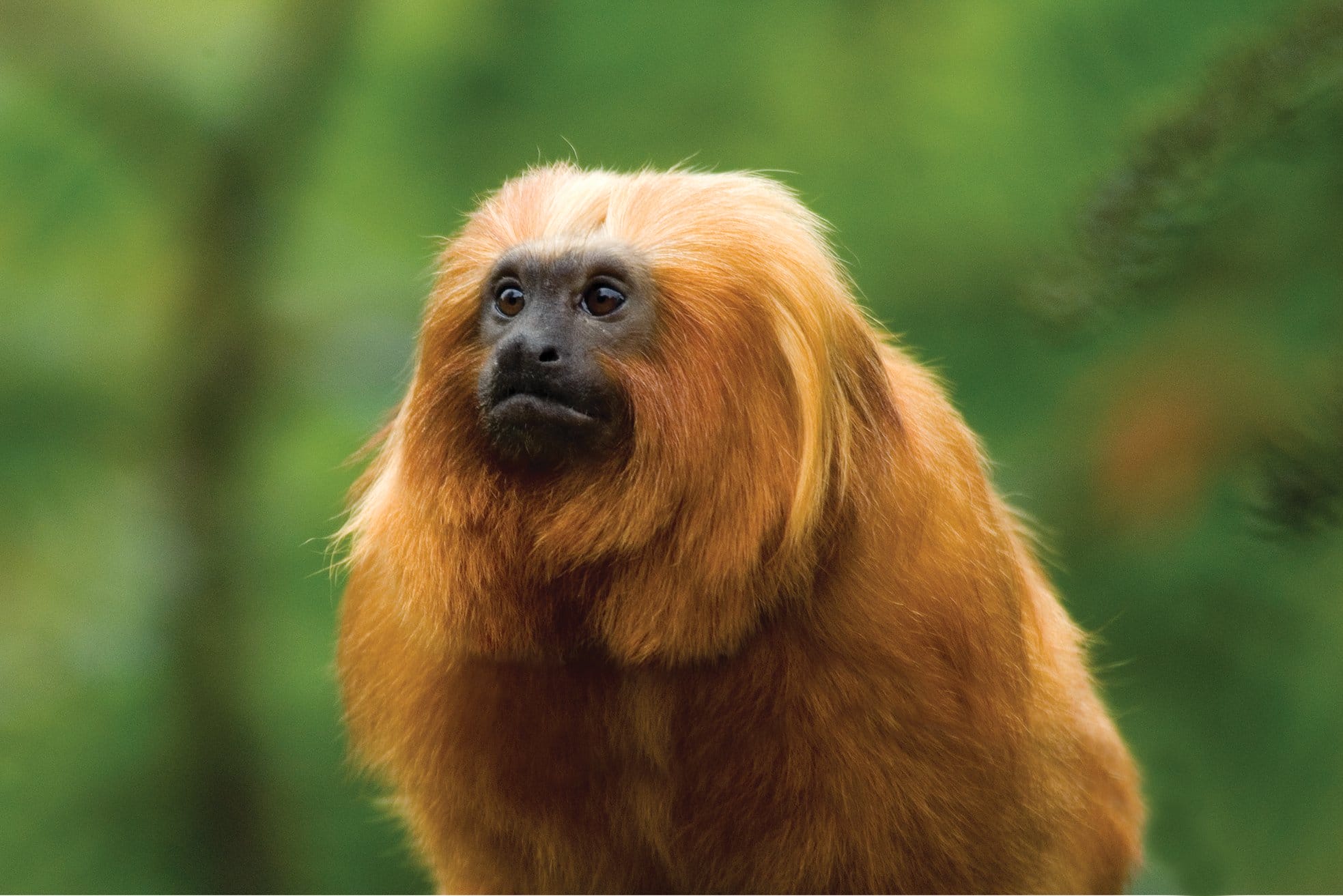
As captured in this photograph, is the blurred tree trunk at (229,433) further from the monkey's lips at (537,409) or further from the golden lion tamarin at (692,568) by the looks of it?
the monkey's lips at (537,409)

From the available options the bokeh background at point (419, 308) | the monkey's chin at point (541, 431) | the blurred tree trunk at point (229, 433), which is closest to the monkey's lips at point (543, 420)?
the monkey's chin at point (541, 431)

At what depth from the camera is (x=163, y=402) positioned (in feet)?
8.59

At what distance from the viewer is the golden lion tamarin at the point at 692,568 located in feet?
4.22

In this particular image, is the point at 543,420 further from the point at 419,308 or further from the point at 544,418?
the point at 419,308

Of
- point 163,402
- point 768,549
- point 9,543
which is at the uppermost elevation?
point 768,549

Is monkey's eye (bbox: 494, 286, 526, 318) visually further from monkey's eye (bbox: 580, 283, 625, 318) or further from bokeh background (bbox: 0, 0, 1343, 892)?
bokeh background (bbox: 0, 0, 1343, 892)

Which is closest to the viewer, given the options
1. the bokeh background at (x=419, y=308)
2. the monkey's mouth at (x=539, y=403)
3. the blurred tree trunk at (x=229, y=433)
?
the monkey's mouth at (x=539, y=403)

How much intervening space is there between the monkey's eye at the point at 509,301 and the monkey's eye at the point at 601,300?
7cm

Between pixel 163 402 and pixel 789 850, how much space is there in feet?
5.72

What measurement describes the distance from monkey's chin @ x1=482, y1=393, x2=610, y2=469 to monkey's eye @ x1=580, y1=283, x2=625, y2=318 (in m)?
0.10

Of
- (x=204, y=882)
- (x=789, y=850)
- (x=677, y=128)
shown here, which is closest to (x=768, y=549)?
(x=789, y=850)

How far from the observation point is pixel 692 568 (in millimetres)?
1307

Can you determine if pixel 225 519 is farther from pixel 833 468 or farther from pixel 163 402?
pixel 833 468

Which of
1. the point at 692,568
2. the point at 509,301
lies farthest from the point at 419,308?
the point at 692,568
